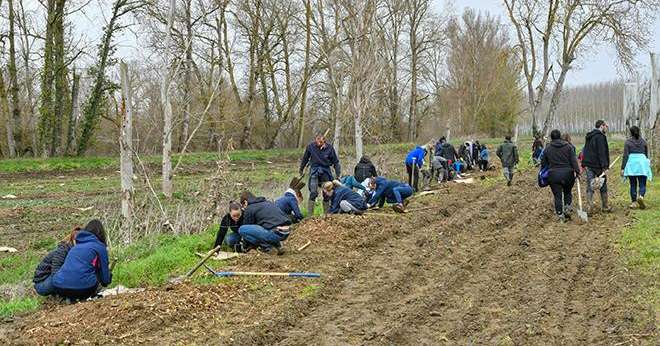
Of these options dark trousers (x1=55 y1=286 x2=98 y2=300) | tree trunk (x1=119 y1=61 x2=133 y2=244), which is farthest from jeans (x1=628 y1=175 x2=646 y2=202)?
dark trousers (x1=55 y1=286 x2=98 y2=300)

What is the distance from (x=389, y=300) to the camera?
25.8 ft

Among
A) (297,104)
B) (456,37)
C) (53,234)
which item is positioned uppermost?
(456,37)

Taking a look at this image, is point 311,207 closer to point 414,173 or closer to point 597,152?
point 414,173

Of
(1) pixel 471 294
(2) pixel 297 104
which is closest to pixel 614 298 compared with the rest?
(1) pixel 471 294

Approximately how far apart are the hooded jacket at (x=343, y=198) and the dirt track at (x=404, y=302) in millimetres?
2465

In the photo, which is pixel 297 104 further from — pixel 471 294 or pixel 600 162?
pixel 471 294

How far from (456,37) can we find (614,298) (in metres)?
47.7

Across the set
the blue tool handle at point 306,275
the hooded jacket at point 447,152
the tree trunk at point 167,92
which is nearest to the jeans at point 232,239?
the blue tool handle at point 306,275

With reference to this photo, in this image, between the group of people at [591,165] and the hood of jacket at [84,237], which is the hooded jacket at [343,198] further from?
the hood of jacket at [84,237]

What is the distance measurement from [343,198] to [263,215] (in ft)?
11.6

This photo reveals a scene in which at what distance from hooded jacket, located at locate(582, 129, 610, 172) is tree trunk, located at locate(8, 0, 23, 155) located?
99.0 ft

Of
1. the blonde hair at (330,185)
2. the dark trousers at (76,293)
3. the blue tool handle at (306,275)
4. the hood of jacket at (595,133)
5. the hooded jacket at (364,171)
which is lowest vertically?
the dark trousers at (76,293)

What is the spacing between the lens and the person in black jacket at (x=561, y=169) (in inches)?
492

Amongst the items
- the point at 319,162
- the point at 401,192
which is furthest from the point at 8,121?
the point at 401,192
